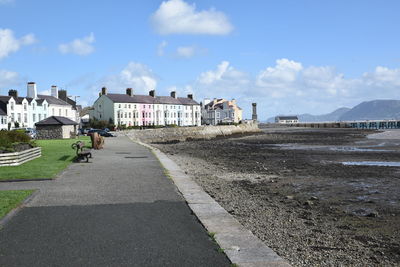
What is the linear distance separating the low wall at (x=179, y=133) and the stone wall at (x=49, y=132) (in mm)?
17950

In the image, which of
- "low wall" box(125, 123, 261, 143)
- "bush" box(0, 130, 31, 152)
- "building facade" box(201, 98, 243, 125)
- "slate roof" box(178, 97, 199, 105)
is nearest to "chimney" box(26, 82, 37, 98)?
"low wall" box(125, 123, 261, 143)

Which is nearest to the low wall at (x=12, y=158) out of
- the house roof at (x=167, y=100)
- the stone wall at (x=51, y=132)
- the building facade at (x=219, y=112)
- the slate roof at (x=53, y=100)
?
the stone wall at (x=51, y=132)

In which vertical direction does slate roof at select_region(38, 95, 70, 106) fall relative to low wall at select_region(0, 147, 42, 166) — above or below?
above

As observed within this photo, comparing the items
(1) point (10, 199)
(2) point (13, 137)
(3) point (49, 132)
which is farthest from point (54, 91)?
(1) point (10, 199)

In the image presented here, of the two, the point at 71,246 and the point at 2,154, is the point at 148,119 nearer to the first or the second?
the point at 2,154

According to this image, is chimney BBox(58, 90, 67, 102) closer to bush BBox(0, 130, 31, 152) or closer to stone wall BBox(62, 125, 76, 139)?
stone wall BBox(62, 125, 76, 139)

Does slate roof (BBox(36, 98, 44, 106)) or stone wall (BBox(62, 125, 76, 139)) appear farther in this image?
slate roof (BBox(36, 98, 44, 106))

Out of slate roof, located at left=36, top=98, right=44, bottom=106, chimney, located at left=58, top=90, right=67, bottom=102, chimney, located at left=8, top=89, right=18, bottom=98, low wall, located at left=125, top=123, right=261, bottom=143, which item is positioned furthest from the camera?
chimney, located at left=58, top=90, right=67, bottom=102

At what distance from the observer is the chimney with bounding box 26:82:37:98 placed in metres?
82.1

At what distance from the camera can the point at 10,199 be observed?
37.0 feet

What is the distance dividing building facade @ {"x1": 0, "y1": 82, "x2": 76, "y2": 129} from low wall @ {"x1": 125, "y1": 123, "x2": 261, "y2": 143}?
17.9 meters

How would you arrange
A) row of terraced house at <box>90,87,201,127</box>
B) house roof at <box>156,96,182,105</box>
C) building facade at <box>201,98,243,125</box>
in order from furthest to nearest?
building facade at <box>201,98,243,125</box> → house roof at <box>156,96,182,105</box> → row of terraced house at <box>90,87,201,127</box>

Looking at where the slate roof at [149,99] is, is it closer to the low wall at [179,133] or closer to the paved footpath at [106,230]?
the low wall at [179,133]

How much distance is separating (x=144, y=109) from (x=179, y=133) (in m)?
31.5
